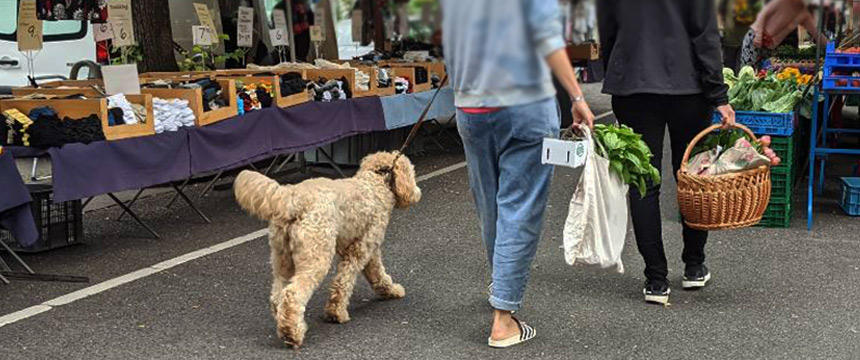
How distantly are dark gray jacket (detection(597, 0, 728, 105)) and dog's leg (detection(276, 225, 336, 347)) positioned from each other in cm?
152

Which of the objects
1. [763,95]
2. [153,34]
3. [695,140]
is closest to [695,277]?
[695,140]

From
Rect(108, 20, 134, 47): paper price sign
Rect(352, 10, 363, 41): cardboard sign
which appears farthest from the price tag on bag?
Rect(352, 10, 363, 41): cardboard sign

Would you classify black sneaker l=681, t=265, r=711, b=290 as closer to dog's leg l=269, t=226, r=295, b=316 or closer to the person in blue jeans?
the person in blue jeans

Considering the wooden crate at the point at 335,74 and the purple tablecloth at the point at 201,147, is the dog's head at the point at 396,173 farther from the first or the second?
the wooden crate at the point at 335,74

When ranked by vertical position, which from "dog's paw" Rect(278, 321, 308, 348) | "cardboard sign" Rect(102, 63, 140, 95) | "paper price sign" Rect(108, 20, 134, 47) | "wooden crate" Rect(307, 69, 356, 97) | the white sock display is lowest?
"dog's paw" Rect(278, 321, 308, 348)

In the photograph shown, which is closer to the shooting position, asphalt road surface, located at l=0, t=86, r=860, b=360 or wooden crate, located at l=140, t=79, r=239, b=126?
asphalt road surface, located at l=0, t=86, r=860, b=360

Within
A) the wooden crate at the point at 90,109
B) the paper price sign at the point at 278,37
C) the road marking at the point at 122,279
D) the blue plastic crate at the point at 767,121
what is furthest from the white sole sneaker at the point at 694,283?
the paper price sign at the point at 278,37

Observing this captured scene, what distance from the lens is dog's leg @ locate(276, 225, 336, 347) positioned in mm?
4016

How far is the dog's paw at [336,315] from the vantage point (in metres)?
4.43

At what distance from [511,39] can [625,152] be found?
1.70m

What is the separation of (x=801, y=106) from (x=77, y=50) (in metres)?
7.28

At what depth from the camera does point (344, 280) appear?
14.4 feet

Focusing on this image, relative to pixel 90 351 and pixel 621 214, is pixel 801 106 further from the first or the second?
pixel 90 351

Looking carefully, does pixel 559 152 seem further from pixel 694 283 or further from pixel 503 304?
pixel 694 283
